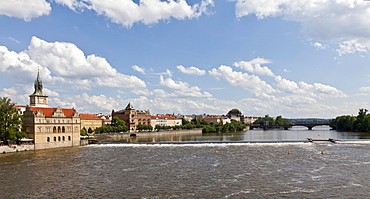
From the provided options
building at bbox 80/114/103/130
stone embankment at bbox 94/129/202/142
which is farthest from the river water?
building at bbox 80/114/103/130

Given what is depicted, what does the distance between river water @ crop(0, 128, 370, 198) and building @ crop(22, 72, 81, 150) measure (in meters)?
16.0

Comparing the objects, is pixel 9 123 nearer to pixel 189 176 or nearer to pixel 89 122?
pixel 189 176

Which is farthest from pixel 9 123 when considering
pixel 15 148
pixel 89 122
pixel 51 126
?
pixel 89 122

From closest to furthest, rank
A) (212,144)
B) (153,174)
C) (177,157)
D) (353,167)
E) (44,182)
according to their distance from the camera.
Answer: (44,182)
(153,174)
(353,167)
(177,157)
(212,144)

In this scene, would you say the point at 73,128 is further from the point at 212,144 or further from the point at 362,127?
the point at 362,127

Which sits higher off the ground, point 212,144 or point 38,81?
point 38,81

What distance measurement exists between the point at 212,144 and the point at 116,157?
92.9 feet

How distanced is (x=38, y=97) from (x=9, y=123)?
1297 inches

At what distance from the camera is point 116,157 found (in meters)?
56.4

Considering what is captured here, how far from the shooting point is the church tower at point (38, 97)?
9912cm

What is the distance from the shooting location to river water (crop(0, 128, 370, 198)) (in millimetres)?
30922

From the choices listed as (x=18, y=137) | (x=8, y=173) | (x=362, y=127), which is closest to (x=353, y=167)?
(x=8, y=173)

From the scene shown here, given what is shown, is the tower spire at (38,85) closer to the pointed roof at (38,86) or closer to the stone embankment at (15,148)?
the pointed roof at (38,86)

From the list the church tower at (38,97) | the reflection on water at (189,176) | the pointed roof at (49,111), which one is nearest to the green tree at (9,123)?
the pointed roof at (49,111)
